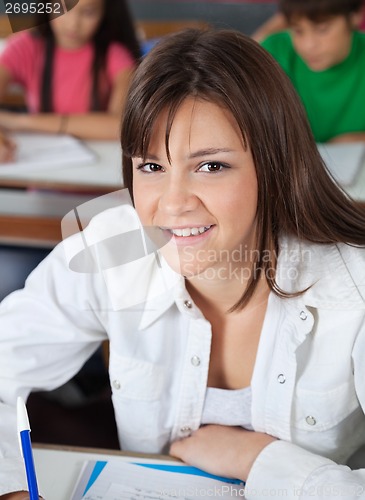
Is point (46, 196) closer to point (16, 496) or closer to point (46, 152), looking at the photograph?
point (46, 152)

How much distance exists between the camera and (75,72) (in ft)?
8.38

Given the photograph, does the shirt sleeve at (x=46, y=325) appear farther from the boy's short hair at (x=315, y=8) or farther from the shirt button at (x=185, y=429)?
the boy's short hair at (x=315, y=8)

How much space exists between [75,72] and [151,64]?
5.19 ft

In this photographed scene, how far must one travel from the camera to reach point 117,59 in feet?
8.30

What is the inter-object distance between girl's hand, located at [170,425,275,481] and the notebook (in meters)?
0.92

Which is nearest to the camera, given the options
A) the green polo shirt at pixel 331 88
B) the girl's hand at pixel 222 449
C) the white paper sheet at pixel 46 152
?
the girl's hand at pixel 222 449

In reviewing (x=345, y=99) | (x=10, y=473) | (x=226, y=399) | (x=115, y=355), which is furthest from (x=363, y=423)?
(x=345, y=99)

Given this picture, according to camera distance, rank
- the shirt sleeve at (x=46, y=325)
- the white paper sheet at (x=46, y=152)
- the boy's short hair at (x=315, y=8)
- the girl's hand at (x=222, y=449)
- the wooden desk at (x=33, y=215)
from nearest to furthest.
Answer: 1. the girl's hand at (x=222, y=449)
2. the shirt sleeve at (x=46, y=325)
3. the wooden desk at (x=33, y=215)
4. the white paper sheet at (x=46, y=152)
5. the boy's short hair at (x=315, y=8)

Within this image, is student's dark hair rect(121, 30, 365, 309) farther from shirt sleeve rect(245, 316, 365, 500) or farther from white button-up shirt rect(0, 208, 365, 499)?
shirt sleeve rect(245, 316, 365, 500)

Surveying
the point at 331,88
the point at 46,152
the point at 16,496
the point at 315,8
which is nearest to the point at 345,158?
the point at 331,88

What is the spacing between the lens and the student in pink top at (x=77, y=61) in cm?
249

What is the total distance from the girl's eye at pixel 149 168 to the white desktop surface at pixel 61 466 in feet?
1.39

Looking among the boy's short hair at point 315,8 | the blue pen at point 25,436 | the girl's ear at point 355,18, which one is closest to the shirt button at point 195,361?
the blue pen at point 25,436

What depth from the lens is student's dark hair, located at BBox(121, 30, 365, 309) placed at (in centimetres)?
101
